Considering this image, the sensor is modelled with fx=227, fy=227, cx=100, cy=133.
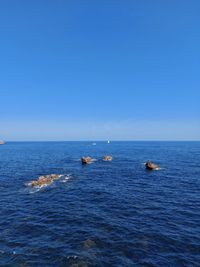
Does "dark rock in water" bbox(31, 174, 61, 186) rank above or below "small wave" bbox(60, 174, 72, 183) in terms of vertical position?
above

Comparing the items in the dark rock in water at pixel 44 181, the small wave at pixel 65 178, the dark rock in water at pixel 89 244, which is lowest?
the dark rock in water at pixel 89 244

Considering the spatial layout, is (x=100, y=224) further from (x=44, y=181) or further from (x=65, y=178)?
(x=65, y=178)

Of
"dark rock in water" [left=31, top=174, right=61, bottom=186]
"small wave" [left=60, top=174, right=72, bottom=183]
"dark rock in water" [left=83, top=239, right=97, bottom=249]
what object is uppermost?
"dark rock in water" [left=31, top=174, right=61, bottom=186]

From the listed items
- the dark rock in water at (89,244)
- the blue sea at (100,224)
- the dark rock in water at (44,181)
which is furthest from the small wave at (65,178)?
the dark rock in water at (89,244)

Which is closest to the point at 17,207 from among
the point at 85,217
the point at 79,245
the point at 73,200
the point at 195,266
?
the point at 73,200

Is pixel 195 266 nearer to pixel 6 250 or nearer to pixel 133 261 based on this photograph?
pixel 133 261

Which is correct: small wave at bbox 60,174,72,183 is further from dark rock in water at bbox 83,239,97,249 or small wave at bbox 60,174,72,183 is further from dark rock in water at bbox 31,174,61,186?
dark rock in water at bbox 83,239,97,249

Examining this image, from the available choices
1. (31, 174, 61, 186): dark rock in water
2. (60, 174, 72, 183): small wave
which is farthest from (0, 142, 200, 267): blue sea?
(60, 174, 72, 183): small wave

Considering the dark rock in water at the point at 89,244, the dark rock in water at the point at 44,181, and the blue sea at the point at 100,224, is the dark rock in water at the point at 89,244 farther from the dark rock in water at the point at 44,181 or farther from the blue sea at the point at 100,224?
the dark rock in water at the point at 44,181

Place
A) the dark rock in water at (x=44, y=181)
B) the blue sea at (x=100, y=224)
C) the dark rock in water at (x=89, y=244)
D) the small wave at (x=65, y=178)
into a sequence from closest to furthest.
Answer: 1. the blue sea at (x=100, y=224)
2. the dark rock in water at (x=89, y=244)
3. the dark rock in water at (x=44, y=181)
4. the small wave at (x=65, y=178)

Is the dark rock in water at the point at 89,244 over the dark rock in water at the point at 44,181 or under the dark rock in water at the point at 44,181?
under

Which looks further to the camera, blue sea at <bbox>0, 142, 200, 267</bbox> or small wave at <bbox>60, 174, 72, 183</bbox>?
small wave at <bbox>60, 174, 72, 183</bbox>

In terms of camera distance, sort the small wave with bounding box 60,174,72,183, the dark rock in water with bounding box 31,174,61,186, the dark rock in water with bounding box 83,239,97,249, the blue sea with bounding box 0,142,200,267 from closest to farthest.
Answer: the blue sea with bounding box 0,142,200,267
the dark rock in water with bounding box 83,239,97,249
the dark rock in water with bounding box 31,174,61,186
the small wave with bounding box 60,174,72,183

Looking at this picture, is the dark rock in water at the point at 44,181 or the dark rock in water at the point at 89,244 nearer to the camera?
→ the dark rock in water at the point at 89,244
